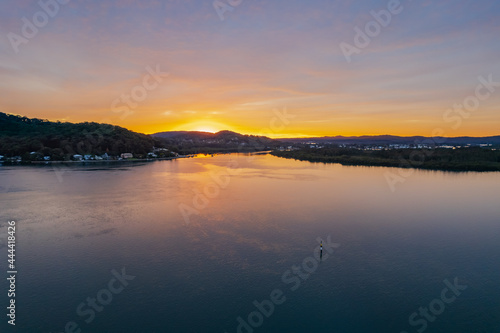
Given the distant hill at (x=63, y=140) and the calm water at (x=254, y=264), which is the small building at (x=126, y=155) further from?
the calm water at (x=254, y=264)

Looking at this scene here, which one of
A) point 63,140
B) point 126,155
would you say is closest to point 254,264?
point 126,155

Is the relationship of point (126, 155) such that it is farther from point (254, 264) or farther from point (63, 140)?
point (254, 264)

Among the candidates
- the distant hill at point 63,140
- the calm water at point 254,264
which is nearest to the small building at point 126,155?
the distant hill at point 63,140

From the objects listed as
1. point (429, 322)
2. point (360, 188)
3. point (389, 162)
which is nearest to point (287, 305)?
point (429, 322)

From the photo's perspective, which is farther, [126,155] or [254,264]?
[126,155]

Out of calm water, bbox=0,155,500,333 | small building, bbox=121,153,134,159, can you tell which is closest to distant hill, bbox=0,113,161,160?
small building, bbox=121,153,134,159

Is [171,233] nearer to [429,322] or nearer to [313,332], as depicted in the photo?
[313,332]
